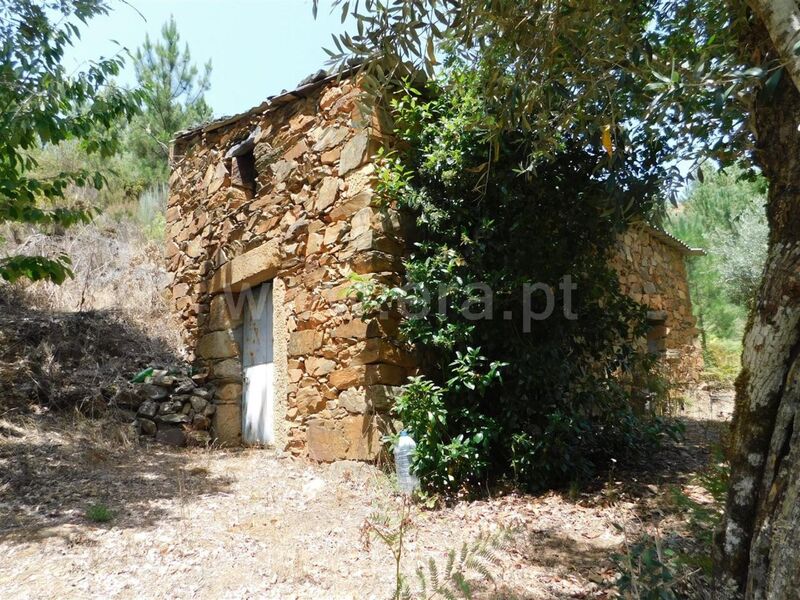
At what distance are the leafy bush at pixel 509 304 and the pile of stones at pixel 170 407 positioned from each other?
2826 millimetres

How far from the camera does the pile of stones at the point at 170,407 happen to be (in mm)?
6332

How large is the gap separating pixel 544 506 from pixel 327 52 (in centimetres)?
326

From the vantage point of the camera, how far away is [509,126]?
4027 mm

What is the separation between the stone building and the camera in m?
5.21

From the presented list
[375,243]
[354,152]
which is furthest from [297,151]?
[375,243]

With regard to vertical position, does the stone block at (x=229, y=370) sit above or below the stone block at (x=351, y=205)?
below

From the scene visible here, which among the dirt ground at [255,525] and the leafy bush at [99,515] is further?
the leafy bush at [99,515]

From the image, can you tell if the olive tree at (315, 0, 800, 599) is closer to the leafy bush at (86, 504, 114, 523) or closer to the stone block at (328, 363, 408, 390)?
the stone block at (328, 363, 408, 390)

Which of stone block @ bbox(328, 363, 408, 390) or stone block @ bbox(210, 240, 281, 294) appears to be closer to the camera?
stone block @ bbox(328, 363, 408, 390)

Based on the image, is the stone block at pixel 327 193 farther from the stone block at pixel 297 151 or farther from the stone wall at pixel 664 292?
Answer: the stone wall at pixel 664 292

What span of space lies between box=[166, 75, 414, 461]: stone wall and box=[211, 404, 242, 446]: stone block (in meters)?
0.01

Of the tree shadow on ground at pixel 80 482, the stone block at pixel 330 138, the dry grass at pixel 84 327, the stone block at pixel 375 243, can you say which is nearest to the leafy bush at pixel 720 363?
the stone block at pixel 375 243

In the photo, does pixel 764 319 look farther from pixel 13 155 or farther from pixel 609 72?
pixel 13 155

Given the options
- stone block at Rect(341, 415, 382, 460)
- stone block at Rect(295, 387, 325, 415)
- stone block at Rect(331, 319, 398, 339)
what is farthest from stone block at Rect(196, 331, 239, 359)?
stone block at Rect(341, 415, 382, 460)
